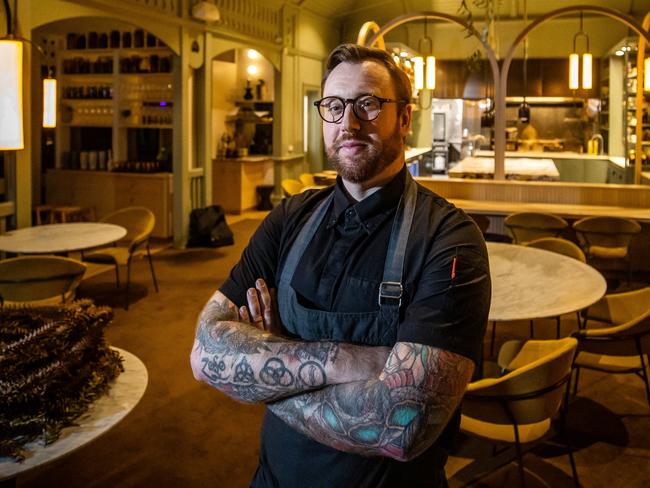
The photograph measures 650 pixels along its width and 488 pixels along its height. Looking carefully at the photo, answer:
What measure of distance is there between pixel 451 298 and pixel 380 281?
16cm

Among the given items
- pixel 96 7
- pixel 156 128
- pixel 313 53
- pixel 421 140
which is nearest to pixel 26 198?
pixel 96 7

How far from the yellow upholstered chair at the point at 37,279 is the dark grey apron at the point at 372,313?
3102 millimetres

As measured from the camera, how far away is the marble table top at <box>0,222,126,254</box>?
4.72 metres

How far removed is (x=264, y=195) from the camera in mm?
11953

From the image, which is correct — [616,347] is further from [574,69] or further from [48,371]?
[574,69]

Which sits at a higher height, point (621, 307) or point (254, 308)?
point (254, 308)

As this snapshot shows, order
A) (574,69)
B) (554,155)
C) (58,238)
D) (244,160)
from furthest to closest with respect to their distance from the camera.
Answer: (554,155)
(244,160)
(574,69)
(58,238)

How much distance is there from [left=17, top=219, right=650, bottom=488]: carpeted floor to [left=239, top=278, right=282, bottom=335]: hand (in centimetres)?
144

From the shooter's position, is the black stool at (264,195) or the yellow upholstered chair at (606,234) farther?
the black stool at (264,195)

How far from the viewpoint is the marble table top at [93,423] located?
66.1 inches

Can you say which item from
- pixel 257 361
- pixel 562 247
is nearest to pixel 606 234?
pixel 562 247

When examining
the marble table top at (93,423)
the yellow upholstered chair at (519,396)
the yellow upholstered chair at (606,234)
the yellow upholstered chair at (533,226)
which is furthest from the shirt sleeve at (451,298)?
the yellow upholstered chair at (606,234)

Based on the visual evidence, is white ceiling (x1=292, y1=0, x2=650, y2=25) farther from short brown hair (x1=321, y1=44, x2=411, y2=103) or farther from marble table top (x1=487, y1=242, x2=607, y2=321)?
short brown hair (x1=321, y1=44, x2=411, y2=103)

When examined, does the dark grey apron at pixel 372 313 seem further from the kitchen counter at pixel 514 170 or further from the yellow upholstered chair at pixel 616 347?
the kitchen counter at pixel 514 170
